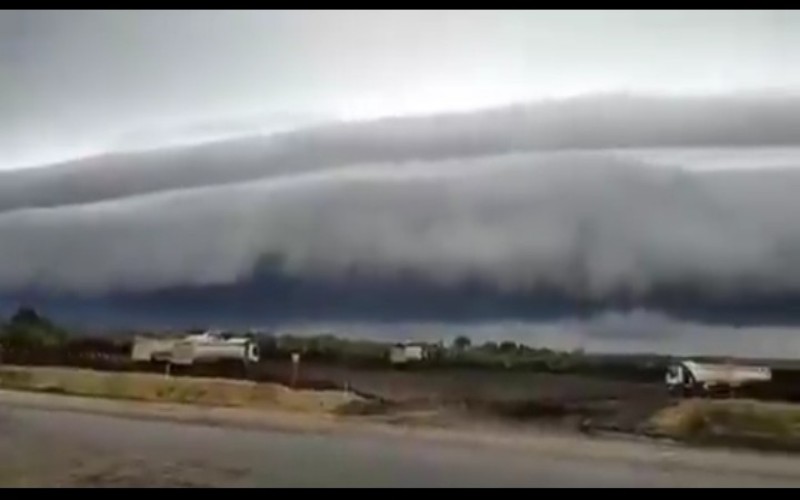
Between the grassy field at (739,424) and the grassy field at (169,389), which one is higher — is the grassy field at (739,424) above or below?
below

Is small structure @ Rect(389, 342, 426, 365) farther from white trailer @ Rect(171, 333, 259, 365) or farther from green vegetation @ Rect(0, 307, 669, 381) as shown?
white trailer @ Rect(171, 333, 259, 365)

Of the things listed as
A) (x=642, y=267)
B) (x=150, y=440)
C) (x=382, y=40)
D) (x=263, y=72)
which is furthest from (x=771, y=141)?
(x=150, y=440)

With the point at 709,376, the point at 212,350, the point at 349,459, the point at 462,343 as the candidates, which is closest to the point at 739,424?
the point at 709,376

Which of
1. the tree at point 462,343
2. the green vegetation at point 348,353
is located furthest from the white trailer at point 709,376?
the tree at point 462,343

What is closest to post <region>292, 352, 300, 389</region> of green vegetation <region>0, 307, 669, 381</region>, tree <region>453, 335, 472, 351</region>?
green vegetation <region>0, 307, 669, 381</region>

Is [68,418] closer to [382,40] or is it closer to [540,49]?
[382,40]

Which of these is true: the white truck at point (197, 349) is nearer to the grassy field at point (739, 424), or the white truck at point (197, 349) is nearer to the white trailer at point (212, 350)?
the white trailer at point (212, 350)

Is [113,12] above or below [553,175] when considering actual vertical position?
above
